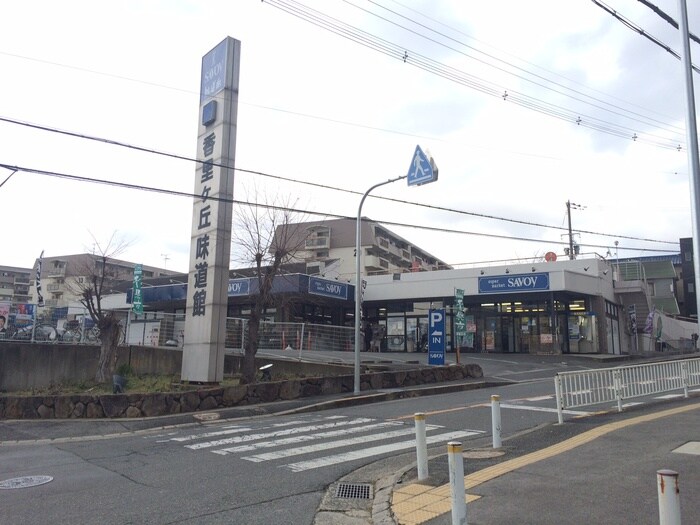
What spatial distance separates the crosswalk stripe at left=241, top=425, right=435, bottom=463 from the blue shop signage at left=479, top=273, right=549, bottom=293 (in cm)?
2200

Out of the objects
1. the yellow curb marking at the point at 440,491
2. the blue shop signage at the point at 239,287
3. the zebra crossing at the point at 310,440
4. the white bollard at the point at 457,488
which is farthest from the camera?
the blue shop signage at the point at 239,287

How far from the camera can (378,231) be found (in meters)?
74.2

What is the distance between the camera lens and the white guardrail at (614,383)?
37.0 ft

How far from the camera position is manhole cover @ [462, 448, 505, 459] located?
8195 mm

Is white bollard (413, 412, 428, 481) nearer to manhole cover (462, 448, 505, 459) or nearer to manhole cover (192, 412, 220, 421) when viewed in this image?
manhole cover (462, 448, 505, 459)

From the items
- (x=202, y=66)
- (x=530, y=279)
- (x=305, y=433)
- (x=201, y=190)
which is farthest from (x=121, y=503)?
(x=530, y=279)

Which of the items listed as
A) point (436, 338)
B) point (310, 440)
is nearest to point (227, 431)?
point (310, 440)

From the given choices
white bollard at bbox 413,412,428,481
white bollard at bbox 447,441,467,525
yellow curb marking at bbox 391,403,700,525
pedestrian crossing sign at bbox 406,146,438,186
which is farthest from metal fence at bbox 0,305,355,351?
white bollard at bbox 447,441,467,525

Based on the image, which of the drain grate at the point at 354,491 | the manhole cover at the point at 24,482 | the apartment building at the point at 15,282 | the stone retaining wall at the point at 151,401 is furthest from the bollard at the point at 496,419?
the apartment building at the point at 15,282

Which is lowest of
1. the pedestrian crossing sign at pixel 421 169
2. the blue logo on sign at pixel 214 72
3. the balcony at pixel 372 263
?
the pedestrian crossing sign at pixel 421 169

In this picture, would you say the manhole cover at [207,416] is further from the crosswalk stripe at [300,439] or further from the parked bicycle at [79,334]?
the parked bicycle at [79,334]

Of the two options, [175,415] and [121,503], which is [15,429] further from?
[121,503]

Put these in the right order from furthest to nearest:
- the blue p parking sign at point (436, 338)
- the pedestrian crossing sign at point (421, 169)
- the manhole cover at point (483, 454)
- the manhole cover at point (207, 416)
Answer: the blue p parking sign at point (436, 338) < the pedestrian crossing sign at point (421, 169) < the manhole cover at point (207, 416) < the manhole cover at point (483, 454)

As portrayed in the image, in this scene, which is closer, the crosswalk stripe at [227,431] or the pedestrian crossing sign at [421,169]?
the crosswalk stripe at [227,431]
